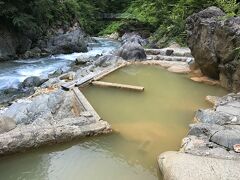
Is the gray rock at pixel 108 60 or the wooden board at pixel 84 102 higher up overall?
the wooden board at pixel 84 102

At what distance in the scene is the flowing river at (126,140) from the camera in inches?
195

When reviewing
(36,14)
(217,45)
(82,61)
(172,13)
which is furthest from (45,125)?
Answer: (172,13)

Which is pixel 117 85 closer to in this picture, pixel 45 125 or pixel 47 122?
pixel 47 122

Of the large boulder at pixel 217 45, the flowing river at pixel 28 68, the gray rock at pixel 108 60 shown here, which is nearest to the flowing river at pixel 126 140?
the large boulder at pixel 217 45

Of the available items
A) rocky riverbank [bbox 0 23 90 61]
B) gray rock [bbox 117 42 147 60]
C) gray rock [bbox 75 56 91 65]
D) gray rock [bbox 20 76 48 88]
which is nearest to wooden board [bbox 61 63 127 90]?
gray rock [bbox 117 42 147 60]

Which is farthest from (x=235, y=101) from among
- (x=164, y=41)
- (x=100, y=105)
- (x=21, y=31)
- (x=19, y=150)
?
(x=21, y=31)

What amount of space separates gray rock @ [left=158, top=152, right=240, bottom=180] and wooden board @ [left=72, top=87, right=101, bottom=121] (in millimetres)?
2345

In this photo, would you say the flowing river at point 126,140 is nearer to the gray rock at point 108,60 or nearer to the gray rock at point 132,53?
the gray rock at point 108,60

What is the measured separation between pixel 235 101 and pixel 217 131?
86.8 inches

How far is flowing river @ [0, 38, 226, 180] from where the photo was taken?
4.96 meters

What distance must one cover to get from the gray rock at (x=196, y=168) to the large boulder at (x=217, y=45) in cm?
475

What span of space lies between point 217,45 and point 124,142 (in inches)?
217

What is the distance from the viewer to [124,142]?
5.88 m

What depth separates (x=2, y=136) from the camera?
5.55 metres
